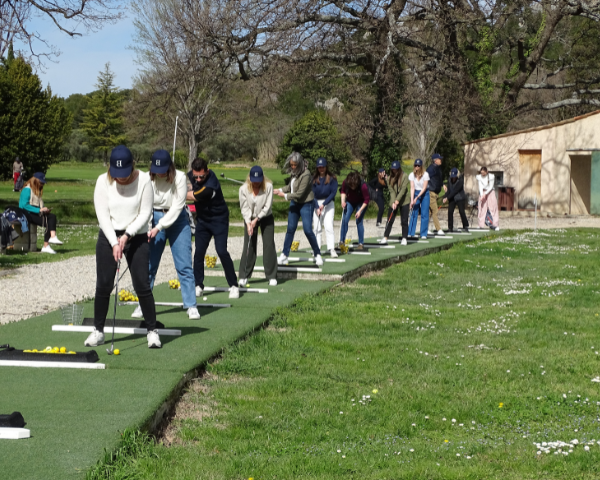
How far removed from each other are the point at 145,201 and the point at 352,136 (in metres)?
25.9

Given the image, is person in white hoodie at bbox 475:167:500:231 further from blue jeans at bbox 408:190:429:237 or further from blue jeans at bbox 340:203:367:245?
blue jeans at bbox 340:203:367:245

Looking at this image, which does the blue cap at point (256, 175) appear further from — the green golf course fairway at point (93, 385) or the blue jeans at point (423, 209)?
the blue jeans at point (423, 209)

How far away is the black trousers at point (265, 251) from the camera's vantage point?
12.0 meters

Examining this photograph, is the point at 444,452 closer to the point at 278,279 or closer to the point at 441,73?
the point at 278,279

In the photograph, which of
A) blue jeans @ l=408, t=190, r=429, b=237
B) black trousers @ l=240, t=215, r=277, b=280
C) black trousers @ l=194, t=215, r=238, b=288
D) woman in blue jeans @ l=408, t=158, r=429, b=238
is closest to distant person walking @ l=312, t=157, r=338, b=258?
black trousers @ l=240, t=215, r=277, b=280

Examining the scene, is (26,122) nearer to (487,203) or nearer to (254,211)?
(487,203)

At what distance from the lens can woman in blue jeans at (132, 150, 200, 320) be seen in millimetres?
8828

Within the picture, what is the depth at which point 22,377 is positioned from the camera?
21.9 feet

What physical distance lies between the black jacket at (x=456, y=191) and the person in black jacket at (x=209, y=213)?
1292 cm

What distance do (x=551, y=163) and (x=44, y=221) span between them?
21309 mm

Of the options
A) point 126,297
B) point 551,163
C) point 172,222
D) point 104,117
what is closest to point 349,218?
point 126,297

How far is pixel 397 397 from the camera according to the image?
22.1 feet

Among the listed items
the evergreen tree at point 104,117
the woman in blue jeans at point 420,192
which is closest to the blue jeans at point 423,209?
the woman in blue jeans at point 420,192

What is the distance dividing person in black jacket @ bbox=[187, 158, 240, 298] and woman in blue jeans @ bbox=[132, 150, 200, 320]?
1.02 metres
